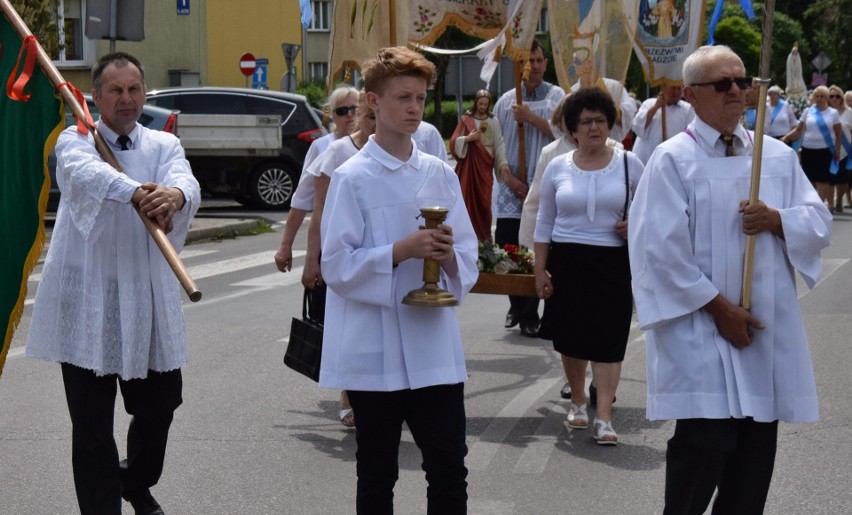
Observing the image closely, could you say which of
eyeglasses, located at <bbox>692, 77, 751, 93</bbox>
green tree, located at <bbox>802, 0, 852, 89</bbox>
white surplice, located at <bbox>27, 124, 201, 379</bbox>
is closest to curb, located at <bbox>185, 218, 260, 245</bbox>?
white surplice, located at <bbox>27, 124, 201, 379</bbox>

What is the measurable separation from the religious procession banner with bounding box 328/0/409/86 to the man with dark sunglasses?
4.04m

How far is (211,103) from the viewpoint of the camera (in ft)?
72.4

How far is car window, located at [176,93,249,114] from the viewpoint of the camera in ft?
72.0

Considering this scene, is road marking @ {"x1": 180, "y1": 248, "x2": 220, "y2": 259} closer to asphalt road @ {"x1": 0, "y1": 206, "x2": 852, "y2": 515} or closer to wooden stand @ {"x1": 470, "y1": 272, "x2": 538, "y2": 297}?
asphalt road @ {"x1": 0, "y1": 206, "x2": 852, "y2": 515}

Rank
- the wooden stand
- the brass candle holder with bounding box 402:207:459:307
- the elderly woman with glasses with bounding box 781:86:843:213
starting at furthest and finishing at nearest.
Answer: the elderly woman with glasses with bounding box 781:86:843:213, the wooden stand, the brass candle holder with bounding box 402:207:459:307

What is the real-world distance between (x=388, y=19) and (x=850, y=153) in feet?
47.6

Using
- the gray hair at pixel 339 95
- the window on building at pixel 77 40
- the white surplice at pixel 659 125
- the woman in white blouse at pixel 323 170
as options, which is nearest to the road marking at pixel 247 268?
the white surplice at pixel 659 125

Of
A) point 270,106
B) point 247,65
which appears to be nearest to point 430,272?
point 270,106

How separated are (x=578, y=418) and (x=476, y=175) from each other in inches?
144

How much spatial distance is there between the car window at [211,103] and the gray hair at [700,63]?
1797 cm

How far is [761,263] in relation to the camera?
4.46m

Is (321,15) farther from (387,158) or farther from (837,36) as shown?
(387,158)

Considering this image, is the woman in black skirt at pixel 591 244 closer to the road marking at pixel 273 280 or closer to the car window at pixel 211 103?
the road marking at pixel 273 280

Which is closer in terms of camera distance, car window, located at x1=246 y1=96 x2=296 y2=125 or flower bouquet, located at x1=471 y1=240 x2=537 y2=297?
flower bouquet, located at x1=471 y1=240 x2=537 y2=297
